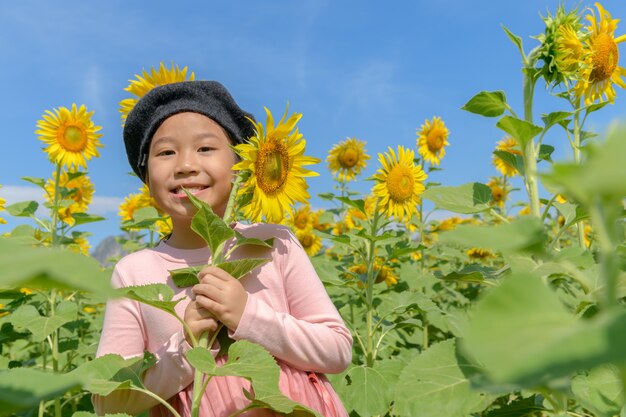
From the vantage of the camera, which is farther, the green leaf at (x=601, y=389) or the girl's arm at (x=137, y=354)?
the girl's arm at (x=137, y=354)

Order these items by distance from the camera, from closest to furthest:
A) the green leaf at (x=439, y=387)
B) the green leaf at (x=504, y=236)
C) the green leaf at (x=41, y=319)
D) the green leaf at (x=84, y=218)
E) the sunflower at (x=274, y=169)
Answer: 1. the green leaf at (x=504, y=236)
2. the green leaf at (x=439, y=387)
3. the sunflower at (x=274, y=169)
4. the green leaf at (x=41, y=319)
5. the green leaf at (x=84, y=218)

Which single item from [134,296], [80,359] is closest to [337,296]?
[80,359]

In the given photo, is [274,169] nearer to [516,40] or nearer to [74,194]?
[516,40]

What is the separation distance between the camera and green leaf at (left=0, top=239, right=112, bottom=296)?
330mm

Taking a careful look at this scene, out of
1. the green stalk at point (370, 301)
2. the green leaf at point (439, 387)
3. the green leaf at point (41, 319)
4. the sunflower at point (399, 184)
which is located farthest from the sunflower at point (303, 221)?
the green leaf at point (439, 387)

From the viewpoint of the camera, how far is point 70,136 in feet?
13.4

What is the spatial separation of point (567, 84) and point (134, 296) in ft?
4.91

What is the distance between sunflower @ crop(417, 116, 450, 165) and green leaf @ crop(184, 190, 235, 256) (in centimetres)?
413

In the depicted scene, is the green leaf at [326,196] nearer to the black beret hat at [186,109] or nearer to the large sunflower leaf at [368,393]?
the large sunflower leaf at [368,393]

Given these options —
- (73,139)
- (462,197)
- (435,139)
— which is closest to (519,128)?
(462,197)

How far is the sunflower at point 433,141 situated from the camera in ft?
17.7

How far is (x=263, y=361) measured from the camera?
4.32 ft

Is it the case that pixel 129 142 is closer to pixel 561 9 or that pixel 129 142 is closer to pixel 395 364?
pixel 395 364

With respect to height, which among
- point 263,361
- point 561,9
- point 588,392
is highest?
point 561,9
